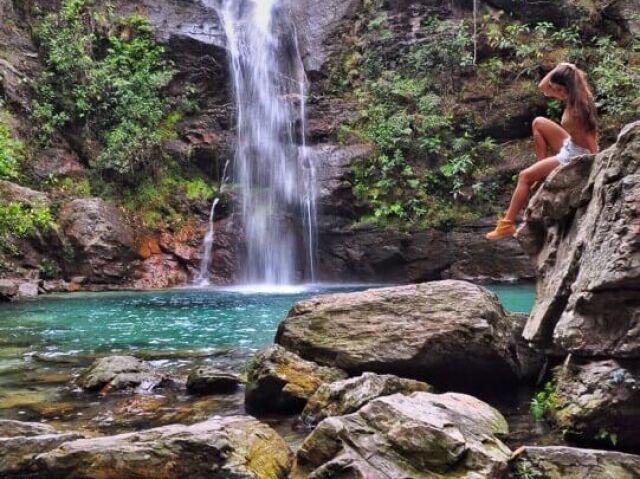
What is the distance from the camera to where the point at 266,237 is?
18.3 m

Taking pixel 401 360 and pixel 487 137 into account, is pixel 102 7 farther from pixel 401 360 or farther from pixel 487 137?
pixel 401 360

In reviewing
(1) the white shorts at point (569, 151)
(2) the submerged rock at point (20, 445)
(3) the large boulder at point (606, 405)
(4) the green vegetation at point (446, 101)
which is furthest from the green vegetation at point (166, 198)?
(3) the large boulder at point (606, 405)

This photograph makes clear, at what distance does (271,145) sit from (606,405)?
16786 mm

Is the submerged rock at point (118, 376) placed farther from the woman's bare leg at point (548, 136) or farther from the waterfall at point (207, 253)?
the waterfall at point (207, 253)

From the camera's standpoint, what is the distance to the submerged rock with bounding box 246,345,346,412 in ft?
17.0

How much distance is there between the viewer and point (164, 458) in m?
3.50

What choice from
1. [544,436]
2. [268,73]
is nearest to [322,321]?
[544,436]

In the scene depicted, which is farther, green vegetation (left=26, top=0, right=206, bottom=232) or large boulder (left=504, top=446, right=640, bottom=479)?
green vegetation (left=26, top=0, right=206, bottom=232)

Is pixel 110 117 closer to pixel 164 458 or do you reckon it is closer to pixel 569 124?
pixel 569 124

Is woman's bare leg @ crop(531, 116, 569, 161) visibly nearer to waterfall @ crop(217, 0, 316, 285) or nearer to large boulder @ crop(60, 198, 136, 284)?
waterfall @ crop(217, 0, 316, 285)

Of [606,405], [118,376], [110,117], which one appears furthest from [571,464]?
[110,117]

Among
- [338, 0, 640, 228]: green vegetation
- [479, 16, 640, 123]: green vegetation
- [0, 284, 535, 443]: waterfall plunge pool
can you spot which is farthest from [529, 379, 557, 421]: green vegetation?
[479, 16, 640, 123]: green vegetation

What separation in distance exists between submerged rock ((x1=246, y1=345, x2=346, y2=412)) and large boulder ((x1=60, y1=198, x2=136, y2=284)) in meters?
12.2

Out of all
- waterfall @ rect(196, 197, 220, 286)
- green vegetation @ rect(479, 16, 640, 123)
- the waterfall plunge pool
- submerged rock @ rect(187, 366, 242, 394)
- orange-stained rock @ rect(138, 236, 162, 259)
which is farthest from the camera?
waterfall @ rect(196, 197, 220, 286)
